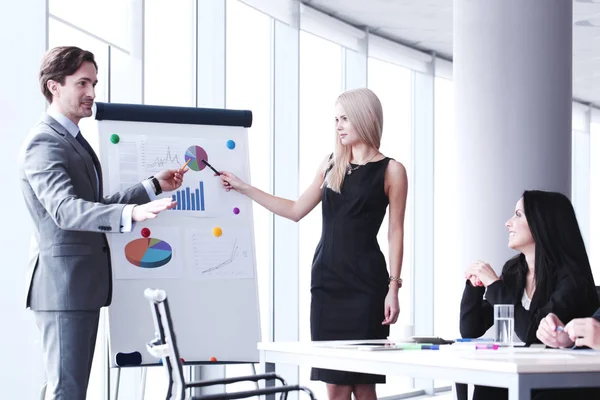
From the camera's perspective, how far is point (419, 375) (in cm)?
202

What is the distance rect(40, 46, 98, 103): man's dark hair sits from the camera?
114 inches

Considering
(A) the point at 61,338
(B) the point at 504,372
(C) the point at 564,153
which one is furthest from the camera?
(C) the point at 564,153

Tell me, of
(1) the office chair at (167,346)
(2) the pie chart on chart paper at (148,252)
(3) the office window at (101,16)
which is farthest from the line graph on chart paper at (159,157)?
(1) the office chair at (167,346)

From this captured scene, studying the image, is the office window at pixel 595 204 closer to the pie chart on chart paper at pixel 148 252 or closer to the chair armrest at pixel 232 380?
the pie chart on chart paper at pixel 148 252

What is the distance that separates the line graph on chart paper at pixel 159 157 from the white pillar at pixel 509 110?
75.7 inches

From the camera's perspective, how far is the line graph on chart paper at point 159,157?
3.51 m

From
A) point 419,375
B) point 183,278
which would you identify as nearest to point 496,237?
point 183,278

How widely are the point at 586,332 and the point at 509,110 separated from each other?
2497mm

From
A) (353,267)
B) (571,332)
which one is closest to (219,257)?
(353,267)

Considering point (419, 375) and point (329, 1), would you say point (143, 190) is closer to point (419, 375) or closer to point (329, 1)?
point (419, 375)

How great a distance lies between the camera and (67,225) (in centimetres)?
270

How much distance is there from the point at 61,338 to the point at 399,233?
1.39 meters

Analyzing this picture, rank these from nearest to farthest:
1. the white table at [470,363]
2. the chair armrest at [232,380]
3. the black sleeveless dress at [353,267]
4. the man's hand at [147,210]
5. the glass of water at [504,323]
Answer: the white table at [470,363], the chair armrest at [232,380], the glass of water at [504,323], the man's hand at [147,210], the black sleeveless dress at [353,267]

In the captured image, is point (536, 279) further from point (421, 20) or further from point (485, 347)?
point (421, 20)
